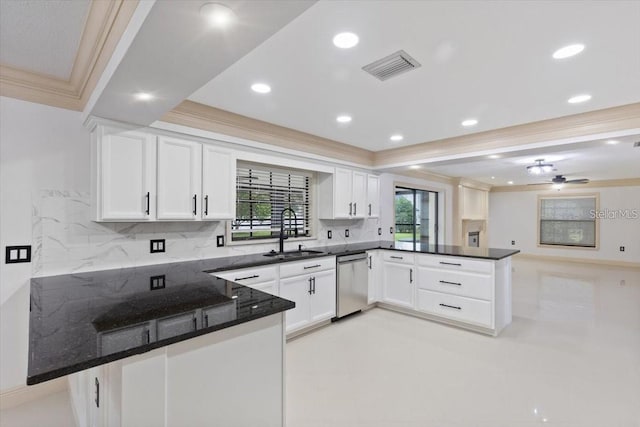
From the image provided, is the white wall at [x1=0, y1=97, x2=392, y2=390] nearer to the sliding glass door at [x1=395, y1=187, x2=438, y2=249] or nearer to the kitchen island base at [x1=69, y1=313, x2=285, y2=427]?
the kitchen island base at [x1=69, y1=313, x2=285, y2=427]

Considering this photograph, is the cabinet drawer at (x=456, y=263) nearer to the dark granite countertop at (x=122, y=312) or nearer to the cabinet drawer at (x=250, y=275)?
the cabinet drawer at (x=250, y=275)

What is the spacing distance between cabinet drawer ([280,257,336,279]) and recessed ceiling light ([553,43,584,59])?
2786 millimetres

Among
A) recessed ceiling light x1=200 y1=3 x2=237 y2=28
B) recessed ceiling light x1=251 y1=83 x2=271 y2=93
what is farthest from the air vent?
recessed ceiling light x1=200 y1=3 x2=237 y2=28

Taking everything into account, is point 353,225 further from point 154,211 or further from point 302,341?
point 154,211

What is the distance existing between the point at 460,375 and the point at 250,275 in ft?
6.87

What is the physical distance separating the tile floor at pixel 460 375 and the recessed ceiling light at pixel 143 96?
2.26 m

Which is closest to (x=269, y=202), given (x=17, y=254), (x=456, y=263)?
(x=17, y=254)

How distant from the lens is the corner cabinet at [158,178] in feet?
7.92

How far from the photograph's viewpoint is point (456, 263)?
382 centimetres

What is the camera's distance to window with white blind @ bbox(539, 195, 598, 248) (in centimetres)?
891

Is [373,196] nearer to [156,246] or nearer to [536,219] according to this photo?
[156,246]

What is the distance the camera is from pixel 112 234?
2.68 m

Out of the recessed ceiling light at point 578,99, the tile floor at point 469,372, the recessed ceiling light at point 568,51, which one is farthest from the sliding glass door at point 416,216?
the recessed ceiling light at point 568,51

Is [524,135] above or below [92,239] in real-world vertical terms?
above
